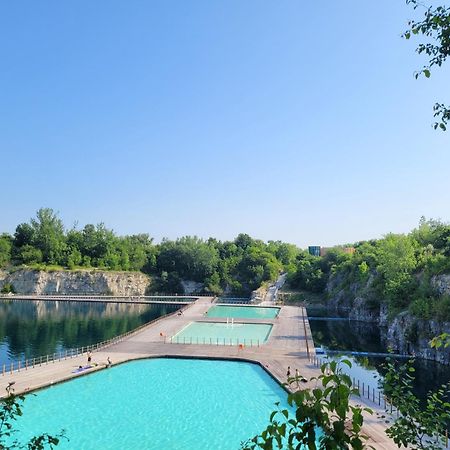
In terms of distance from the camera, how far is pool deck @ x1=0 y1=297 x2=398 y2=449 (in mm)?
26094

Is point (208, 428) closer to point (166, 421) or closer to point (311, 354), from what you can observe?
point (166, 421)

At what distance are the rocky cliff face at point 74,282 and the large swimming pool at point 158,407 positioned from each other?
61.1 meters

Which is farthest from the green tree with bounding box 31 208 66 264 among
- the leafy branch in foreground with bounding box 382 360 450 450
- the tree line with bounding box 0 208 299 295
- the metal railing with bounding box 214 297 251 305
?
the leafy branch in foreground with bounding box 382 360 450 450

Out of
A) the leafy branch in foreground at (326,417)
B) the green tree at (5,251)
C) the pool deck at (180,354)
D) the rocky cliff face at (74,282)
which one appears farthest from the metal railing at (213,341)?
the green tree at (5,251)

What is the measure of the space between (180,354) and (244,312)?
2930 cm

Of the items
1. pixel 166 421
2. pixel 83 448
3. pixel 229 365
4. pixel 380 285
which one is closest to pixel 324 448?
pixel 83 448

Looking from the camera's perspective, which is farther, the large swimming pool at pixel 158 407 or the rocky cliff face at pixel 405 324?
the rocky cliff face at pixel 405 324

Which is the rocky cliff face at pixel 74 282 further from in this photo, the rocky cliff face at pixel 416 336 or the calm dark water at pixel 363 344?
the rocky cliff face at pixel 416 336

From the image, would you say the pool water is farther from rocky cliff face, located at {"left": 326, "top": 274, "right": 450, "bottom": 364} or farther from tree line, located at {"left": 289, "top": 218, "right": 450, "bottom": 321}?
tree line, located at {"left": 289, "top": 218, "right": 450, "bottom": 321}

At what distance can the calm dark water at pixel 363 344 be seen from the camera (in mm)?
29797

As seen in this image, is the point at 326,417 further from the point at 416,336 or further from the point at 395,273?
the point at 395,273

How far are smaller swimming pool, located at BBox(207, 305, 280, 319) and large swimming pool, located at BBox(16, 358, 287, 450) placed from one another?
26.6 meters

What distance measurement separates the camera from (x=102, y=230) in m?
106

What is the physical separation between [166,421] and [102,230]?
8930 cm
